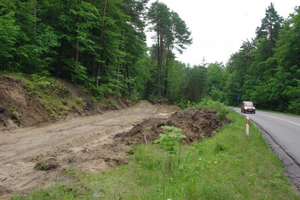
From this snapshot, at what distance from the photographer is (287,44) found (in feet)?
109

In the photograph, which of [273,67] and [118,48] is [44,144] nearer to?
[118,48]

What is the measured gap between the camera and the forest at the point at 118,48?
15.2 metres

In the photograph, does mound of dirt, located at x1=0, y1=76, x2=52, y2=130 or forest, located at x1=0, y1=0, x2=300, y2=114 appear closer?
mound of dirt, located at x1=0, y1=76, x2=52, y2=130

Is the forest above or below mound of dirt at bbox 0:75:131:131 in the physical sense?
above

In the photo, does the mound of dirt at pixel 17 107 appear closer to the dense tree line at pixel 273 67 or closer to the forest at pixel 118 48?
the forest at pixel 118 48

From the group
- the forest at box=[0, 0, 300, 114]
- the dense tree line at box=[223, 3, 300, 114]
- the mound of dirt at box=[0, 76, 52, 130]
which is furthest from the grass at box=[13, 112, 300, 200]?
the dense tree line at box=[223, 3, 300, 114]

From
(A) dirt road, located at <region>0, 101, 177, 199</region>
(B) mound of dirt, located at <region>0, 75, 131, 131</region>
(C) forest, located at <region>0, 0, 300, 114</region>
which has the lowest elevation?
(A) dirt road, located at <region>0, 101, 177, 199</region>

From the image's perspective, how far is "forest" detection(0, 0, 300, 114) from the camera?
50.0ft

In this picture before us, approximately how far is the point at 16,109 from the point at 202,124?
A: 10.7 metres

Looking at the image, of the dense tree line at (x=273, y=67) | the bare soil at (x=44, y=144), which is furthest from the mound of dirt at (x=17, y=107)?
the dense tree line at (x=273, y=67)

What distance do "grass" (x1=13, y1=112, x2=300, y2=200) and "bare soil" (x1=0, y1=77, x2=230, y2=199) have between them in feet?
1.87

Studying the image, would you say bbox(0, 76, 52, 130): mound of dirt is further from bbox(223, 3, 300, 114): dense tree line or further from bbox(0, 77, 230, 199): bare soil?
bbox(223, 3, 300, 114): dense tree line

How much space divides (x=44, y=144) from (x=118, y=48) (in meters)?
21.6

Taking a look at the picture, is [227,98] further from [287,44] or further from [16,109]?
[16,109]
